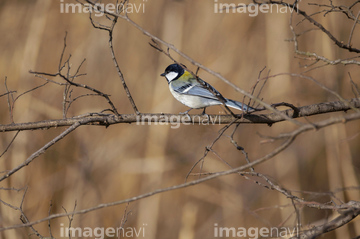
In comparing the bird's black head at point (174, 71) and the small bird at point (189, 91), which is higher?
the bird's black head at point (174, 71)

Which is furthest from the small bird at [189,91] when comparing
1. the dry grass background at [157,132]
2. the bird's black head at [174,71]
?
the dry grass background at [157,132]

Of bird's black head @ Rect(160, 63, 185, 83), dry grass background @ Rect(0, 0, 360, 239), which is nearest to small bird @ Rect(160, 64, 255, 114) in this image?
bird's black head @ Rect(160, 63, 185, 83)

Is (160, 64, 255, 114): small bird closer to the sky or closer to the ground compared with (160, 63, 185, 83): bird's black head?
closer to the ground

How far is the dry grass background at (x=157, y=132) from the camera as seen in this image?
3.36 m

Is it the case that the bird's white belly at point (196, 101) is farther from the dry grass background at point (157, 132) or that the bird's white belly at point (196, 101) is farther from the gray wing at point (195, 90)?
the dry grass background at point (157, 132)

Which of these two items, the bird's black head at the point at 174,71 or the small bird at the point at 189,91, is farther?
the bird's black head at the point at 174,71

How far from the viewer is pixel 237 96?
378cm

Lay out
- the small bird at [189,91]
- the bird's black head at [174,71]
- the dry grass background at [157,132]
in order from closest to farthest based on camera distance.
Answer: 1. the small bird at [189,91]
2. the bird's black head at [174,71]
3. the dry grass background at [157,132]

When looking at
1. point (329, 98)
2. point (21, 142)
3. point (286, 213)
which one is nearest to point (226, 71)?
point (329, 98)

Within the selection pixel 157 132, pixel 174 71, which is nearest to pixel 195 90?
pixel 174 71

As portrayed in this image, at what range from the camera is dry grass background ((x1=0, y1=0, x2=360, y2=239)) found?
3.36 metres

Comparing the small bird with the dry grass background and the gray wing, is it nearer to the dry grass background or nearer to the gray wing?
the gray wing

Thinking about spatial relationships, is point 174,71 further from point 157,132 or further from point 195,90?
point 157,132

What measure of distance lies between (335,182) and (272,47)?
1.28 m
